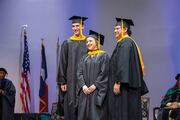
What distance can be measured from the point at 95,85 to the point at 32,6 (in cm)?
622

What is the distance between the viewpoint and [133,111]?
22.3 ft

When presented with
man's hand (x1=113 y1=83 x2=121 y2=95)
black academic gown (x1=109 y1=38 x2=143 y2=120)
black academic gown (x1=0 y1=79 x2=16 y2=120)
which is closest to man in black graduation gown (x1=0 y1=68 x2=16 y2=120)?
black academic gown (x1=0 y1=79 x2=16 y2=120)

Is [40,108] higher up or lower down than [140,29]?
lower down

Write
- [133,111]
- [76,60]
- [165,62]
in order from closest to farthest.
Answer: [133,111]
[76,60]
[165,62]

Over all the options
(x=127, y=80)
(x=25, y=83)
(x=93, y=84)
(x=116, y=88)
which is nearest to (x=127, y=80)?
(x=127, y=80)

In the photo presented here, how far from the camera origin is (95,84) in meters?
6.97

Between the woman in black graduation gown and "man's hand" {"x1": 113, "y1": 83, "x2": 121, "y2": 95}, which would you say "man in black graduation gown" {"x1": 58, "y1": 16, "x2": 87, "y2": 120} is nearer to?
the woman in black graduation gown

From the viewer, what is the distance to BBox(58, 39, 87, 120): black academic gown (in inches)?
290

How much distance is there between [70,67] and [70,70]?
0.18 ft

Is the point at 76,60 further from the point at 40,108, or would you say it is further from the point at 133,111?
the point at 40,108

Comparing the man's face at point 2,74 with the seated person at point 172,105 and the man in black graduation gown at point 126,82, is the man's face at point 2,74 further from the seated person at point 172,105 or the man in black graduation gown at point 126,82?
the man in black graduation gown at point 126,82

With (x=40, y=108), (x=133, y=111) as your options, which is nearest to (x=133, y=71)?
(x=133, y=111)

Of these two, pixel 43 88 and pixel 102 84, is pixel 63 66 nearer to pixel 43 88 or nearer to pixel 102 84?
pixel 102 84

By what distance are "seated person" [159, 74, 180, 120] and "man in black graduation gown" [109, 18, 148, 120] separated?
8.43 feet
